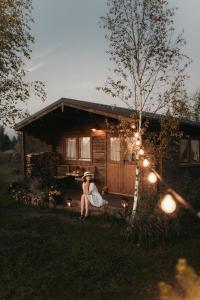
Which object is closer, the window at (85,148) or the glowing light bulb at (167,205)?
the glowing light bulb at (167,205)

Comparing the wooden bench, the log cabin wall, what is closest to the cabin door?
the log cabin wall

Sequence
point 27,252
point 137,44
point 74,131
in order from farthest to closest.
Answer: point 74,131
point 137,44
point 27,252

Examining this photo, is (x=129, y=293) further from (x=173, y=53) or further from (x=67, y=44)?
(x=67, y=44)

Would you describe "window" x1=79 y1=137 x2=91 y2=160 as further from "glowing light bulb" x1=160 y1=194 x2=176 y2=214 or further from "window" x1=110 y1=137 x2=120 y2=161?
"glowing light bulb" x1=160 y1=194 x2=176 y2=214

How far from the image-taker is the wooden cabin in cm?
1270

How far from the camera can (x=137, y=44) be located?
8352 mm

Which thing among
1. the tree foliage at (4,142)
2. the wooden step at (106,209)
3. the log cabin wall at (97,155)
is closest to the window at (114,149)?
the log cabin wall at (97,155)

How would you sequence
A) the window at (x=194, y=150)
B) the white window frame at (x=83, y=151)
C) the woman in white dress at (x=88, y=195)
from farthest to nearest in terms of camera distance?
the white window frame at (x=83, y=151), the window at (x=194, y=150), the woman in white dress at (x=88, y=195)

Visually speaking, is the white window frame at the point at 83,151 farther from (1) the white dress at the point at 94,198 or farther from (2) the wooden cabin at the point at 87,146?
(1) the white dress at the point at 94,198

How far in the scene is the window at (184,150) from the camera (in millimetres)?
13778

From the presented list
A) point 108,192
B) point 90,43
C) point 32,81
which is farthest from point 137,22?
point 108,192

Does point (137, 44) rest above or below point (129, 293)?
above

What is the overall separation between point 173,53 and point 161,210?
3.99m

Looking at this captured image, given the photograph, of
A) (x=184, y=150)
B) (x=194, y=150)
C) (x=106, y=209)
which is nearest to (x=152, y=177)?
(x=106, y=209)
